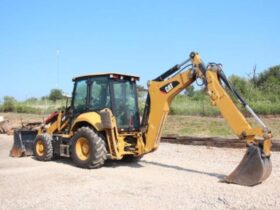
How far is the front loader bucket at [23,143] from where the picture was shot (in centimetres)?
1350

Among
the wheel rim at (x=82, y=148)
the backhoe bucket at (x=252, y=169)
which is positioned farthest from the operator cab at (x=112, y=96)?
the backhoe bucket at (x=252, y=169)

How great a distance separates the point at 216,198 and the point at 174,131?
509 inches

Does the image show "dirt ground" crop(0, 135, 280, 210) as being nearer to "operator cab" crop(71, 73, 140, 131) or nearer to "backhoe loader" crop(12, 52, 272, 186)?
"backhoe loader" crop(12, 52, 272, 186)

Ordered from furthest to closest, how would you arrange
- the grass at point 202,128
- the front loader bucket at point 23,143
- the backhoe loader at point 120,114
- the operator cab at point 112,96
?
the grass at point 202,128 < the front loader bucket at point 23,143 < the operator cab at point 112,96 < the backhoe loader at point 120,114

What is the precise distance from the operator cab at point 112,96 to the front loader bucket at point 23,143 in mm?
2420

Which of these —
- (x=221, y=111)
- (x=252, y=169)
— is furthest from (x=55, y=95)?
(x=252, y=169)

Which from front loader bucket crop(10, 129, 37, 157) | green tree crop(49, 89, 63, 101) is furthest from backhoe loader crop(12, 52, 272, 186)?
green tree crop(49, 89, 63, 101)

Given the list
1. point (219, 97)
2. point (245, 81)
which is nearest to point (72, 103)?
point (219, 97)

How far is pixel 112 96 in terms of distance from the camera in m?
11.0

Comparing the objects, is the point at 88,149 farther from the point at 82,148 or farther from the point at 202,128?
the point at 202,128

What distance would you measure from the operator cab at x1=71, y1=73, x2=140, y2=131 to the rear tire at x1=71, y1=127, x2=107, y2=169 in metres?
0.64

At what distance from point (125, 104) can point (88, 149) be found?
146 cm

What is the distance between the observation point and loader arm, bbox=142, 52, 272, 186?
8.57 m

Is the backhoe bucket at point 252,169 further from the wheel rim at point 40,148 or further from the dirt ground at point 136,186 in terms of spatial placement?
the wheel rim at point 40,148
